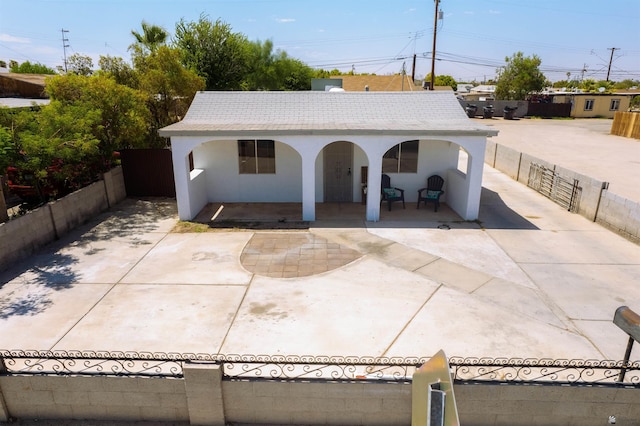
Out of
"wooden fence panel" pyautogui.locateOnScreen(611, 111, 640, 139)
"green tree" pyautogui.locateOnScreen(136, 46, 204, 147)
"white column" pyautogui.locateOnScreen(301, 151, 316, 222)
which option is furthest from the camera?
"wooden fence panel" pyautogui.locateOnScreen(611, 111, 640, 139)

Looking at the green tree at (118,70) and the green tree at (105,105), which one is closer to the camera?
the green tree at (105,105)

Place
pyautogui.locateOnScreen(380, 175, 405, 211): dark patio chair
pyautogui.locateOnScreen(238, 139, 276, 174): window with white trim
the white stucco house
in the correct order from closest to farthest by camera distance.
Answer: the white stucco house < pyautogui.locateOnScreen(380, 175, 405, 211): dark patio chair < pyautogui.locateOnScreen(238, 139, 276, 174): window with white trim

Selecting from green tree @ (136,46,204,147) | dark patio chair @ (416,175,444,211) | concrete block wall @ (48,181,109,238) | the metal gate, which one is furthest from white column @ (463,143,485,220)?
concrete block wall @ (48,181,109,238)

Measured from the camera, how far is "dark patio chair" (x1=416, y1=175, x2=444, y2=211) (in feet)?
44.7

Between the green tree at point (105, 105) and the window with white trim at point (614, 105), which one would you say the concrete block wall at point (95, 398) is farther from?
the window with white trim at point (614, 105)

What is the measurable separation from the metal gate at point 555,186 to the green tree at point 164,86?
1450 centimetres

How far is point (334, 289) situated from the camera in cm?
839

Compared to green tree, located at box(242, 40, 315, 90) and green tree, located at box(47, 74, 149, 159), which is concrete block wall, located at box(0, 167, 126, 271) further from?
green tree, located at box(242, 40, 315, 90)

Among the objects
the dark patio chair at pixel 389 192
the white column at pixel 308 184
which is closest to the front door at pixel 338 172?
the dark patio chair at pixel 389 192

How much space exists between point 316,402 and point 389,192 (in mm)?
9404

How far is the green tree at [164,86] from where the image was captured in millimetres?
15570

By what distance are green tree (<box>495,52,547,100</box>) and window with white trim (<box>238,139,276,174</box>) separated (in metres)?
43.5

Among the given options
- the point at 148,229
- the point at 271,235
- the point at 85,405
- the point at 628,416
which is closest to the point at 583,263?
the point at 628,416

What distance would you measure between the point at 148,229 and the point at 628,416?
37.8ft
